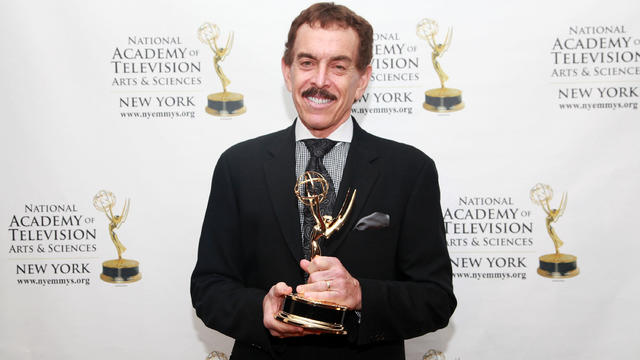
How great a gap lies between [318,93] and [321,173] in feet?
0.82

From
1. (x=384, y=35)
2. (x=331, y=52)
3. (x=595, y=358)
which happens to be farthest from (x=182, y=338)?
(x=595, y=358)

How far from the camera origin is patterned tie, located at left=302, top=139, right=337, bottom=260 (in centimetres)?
150

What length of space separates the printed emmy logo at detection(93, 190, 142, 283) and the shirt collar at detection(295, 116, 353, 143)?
1016mm

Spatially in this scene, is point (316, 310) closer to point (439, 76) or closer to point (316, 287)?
point (316, 287)

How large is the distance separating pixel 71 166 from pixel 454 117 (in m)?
1.70

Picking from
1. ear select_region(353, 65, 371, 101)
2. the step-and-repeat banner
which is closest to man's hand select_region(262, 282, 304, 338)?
ear select_region(353, 65, 371, 101)

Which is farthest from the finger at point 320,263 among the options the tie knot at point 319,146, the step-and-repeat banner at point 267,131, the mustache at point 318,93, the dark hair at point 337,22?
the step-and-repeat banner at point 267,131

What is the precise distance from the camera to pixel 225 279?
156cm

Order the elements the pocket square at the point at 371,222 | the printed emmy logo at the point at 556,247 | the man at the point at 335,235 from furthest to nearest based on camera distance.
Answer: the printed emmy logo at the point at 556,247 < the man at the point at 335,235 < the pocket square at the point at 371,222

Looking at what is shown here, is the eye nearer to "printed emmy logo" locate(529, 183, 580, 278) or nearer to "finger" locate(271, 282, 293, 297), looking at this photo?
"finger" locate(271, 282, 293, 297)

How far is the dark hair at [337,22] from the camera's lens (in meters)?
1.57

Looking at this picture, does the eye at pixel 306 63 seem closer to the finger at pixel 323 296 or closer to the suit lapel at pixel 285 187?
the suit lapel at pixel 285 187

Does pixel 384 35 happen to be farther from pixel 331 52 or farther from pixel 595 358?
pixel 595 358

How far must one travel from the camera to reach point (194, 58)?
2246 mm
